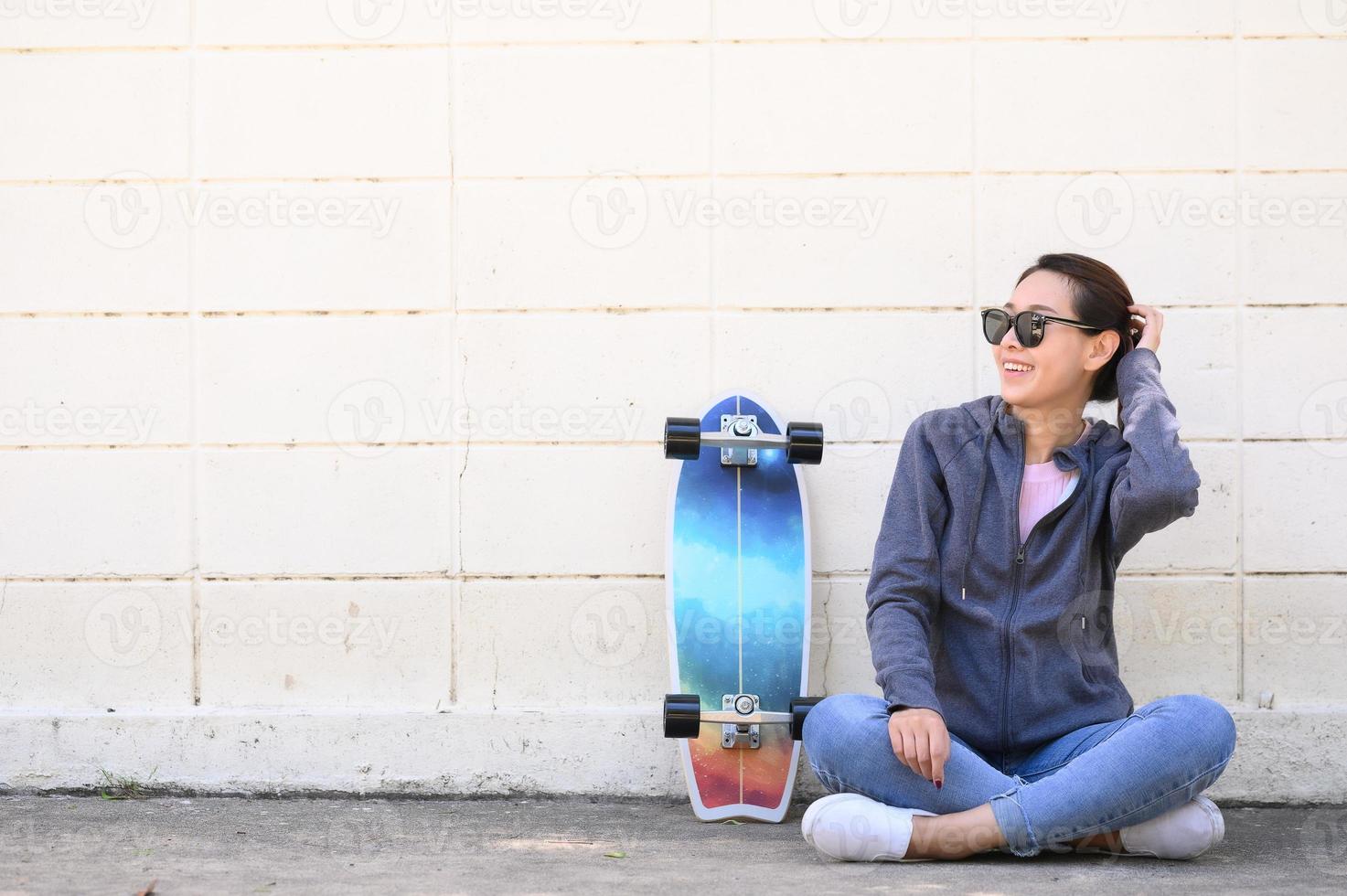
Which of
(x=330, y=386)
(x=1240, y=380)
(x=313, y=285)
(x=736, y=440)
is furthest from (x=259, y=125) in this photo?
(x=1240, y=380)

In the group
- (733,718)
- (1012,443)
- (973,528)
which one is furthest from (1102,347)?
(733,718)

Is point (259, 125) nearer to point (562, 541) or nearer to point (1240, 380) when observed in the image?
point (562, 541)

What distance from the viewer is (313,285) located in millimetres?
3283

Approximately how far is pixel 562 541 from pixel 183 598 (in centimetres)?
97

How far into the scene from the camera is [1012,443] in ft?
8.97

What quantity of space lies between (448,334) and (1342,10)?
2.38 meters

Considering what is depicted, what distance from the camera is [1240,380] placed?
323 cm

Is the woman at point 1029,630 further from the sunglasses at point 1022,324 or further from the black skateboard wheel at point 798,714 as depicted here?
the black skateboard wheel at point 798,714

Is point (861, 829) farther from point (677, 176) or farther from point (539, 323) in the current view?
point (677, 176)

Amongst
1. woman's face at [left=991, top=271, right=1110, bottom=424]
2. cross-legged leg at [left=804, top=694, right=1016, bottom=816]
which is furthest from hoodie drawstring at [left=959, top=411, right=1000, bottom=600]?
cross-legged leg at [left=804, top=694, right=1016, bottom=816]

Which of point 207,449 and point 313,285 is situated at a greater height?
point 313,285

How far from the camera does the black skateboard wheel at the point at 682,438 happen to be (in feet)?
9.91

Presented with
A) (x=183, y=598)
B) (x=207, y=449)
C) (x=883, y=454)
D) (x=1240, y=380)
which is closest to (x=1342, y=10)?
(x=1240, y=380)

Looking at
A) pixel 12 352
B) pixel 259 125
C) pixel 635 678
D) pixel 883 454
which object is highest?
pixel 259 125
